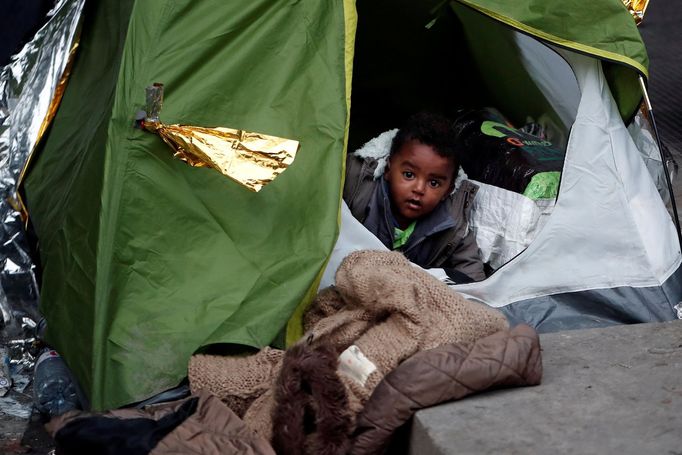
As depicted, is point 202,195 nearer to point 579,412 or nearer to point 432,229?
point 432,229

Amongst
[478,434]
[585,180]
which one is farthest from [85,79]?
[478,434]

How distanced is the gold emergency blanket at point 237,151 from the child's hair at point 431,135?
2.61 ft

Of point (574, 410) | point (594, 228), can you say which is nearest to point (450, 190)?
point (594, 228)

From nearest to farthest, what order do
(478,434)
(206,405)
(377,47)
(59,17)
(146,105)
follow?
(478,434) < (206,405) < (146,105) < (59,17) < (377,47)

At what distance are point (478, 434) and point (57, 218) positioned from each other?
1595 millimetres

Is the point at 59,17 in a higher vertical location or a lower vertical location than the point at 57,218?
higher

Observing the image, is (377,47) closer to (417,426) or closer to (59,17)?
(59,17)

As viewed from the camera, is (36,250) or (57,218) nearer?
(57,218)

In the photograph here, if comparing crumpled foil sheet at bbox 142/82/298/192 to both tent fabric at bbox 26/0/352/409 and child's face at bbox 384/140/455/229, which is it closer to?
tent fabric at bbox 26/0/352/409

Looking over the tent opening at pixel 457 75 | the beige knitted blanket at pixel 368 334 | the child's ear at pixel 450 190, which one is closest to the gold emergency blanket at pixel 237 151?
the beige knitted blanket at pixel 368 334

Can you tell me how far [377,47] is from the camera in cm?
421

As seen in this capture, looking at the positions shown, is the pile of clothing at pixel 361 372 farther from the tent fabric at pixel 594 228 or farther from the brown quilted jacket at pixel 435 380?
the tent fabric at pixel 594 228

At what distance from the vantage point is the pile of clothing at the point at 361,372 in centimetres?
238

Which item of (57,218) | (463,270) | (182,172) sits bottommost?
(463,270)
